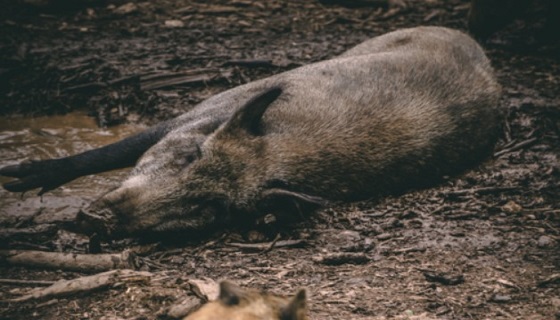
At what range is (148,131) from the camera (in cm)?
496

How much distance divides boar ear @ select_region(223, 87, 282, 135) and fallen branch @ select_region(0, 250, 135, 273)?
1105 mm

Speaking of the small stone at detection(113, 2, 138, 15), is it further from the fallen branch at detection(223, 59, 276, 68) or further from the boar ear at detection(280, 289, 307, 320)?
the boar ear at detection(280, 289, 307, 320)

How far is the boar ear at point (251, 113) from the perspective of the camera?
163 inches

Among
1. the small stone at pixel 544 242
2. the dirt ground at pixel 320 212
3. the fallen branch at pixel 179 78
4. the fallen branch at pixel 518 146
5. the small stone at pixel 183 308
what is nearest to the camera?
the small stone at pixel 183 308

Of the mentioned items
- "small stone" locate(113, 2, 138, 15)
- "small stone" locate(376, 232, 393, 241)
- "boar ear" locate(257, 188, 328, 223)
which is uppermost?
"small stone" locate(113, 2, 138, 15)

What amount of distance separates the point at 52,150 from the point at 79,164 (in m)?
0.68

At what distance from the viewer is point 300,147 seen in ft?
13.9

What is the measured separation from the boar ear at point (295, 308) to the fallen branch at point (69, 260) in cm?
151

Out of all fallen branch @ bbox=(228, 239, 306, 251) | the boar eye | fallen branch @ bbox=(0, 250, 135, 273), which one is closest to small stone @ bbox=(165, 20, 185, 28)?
the boar eye

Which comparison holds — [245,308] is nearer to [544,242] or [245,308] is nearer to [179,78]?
[544,242]

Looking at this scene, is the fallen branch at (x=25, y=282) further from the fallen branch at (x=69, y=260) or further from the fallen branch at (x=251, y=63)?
the fallen branch at (x=251, y=63)

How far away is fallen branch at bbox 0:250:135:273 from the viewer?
3375mm

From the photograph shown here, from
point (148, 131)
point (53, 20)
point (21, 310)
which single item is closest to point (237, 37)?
point (53, 20)

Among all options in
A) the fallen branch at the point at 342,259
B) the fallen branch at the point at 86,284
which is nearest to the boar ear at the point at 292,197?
the fallen branch at the point at 342,259
